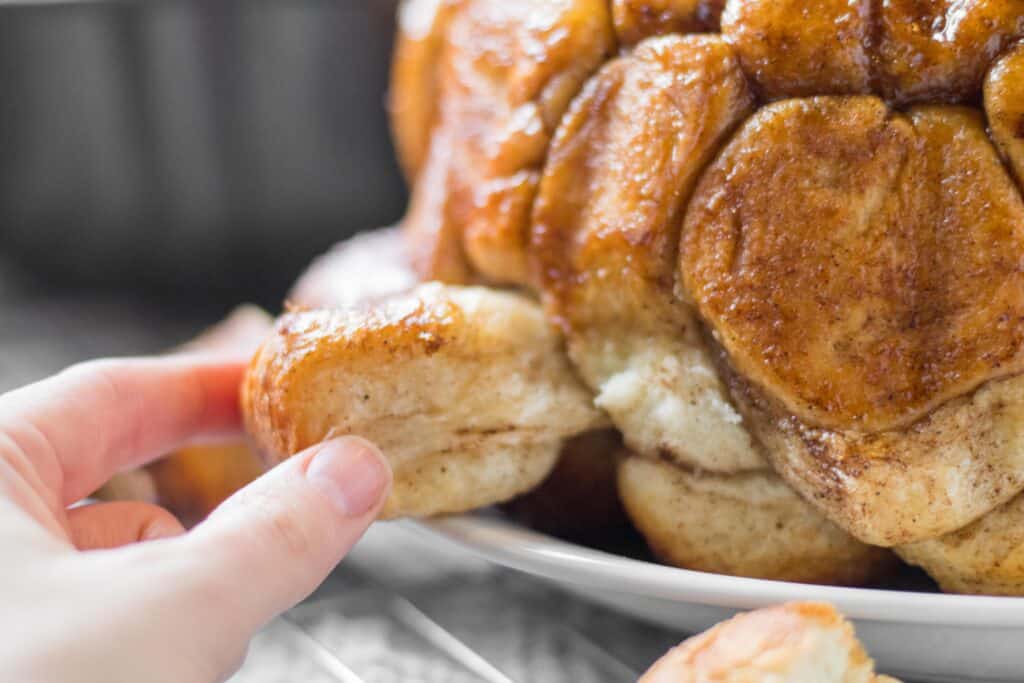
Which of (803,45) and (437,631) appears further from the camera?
(437,631)

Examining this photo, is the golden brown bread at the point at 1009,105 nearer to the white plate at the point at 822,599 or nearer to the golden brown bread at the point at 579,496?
the white plate at the point at 822,599

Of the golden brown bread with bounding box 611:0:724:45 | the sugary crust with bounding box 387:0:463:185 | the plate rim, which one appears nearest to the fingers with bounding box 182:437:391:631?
the plate rim

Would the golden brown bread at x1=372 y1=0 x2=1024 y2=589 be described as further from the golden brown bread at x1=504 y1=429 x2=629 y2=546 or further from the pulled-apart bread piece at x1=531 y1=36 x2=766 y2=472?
the golden brown bread at x1=504 y1=429 x2=629 y2=546

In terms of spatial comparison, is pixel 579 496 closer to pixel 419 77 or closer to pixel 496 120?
pixel 496 120

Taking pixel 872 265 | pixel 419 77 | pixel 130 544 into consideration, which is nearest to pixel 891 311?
pixel 872 265

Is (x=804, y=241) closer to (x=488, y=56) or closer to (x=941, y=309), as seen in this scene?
(x=941, y=309)

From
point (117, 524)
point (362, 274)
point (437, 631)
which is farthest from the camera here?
point (362, 274)

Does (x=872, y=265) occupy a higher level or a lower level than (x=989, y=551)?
higher

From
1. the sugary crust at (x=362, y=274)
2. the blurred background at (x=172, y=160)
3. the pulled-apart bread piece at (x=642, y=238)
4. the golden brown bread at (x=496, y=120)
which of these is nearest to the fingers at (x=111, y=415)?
the sugary crust at (x=362, y=274)
